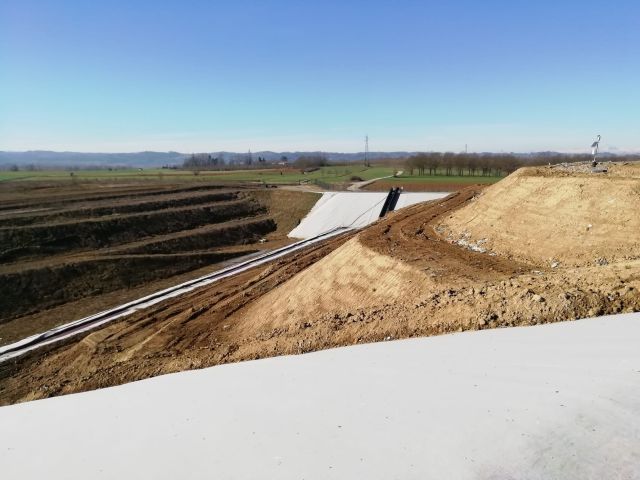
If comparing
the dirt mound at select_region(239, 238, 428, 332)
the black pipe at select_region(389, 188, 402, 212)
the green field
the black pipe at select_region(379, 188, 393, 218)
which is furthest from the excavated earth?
the green field

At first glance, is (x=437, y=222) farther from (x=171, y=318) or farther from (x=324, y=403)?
(x=324, y=403)

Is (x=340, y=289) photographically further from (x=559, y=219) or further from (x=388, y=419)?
(x=388, y=419)

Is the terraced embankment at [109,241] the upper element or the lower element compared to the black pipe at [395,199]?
lower

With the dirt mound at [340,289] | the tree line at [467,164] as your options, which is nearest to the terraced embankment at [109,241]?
the dirt mound at [340,289]

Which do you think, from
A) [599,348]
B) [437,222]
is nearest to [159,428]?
[599,348]

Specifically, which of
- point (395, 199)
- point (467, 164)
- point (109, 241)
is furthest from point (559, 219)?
point (467, 164)

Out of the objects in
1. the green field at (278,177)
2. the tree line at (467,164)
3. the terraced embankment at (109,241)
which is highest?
the tree line at (467,164)

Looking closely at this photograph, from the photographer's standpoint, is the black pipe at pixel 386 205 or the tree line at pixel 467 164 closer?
the black pipe at pixel 386 205

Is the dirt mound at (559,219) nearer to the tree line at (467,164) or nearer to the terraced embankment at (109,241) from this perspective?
the terraced embankment at (109,241)
